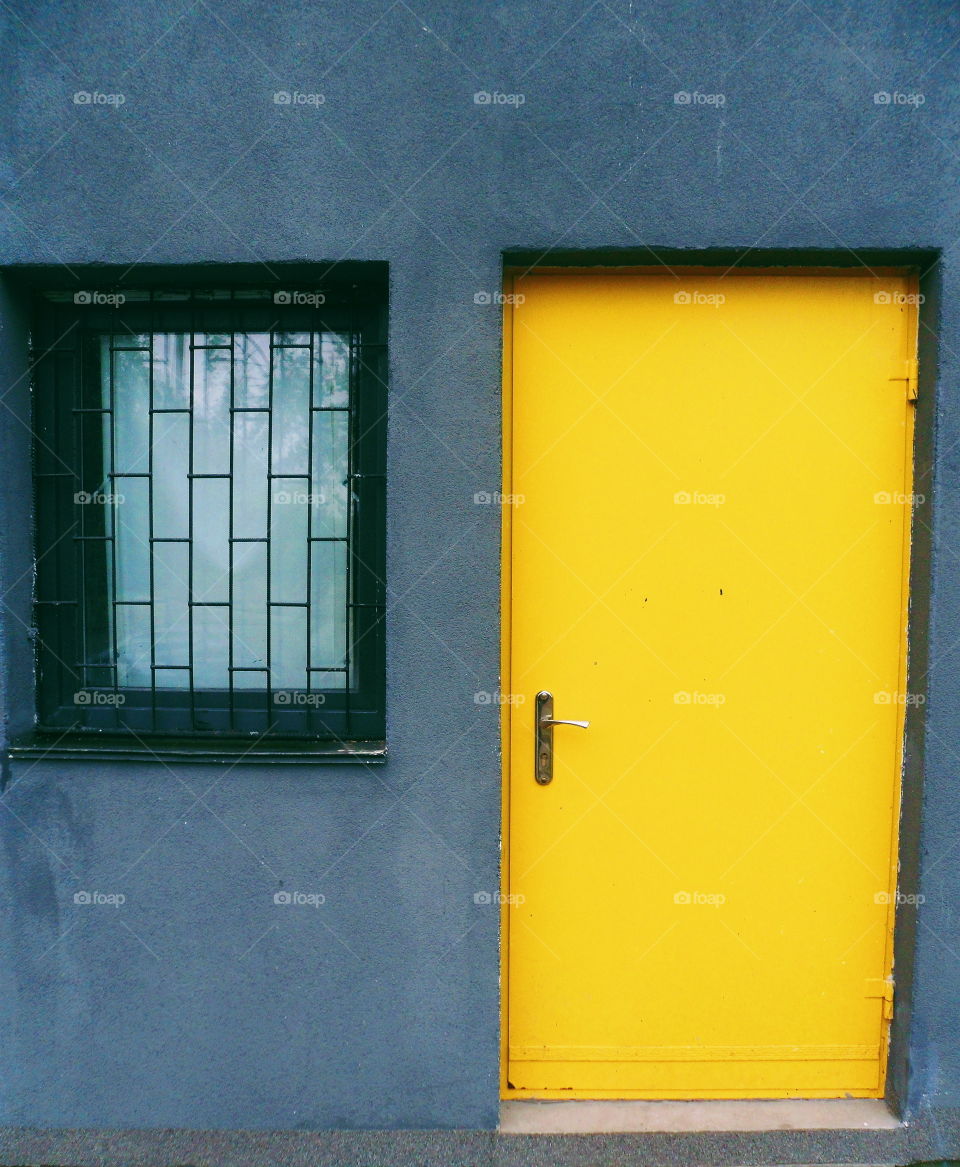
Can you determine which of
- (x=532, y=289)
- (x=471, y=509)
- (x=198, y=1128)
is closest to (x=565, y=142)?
(x=532, y=289)

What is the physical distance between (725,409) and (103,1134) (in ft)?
11.2

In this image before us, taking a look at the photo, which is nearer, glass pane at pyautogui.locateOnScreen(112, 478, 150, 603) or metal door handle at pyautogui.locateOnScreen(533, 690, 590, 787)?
metal door handle at pyautogui.locateOnScreen(533, 690, 590, 787)

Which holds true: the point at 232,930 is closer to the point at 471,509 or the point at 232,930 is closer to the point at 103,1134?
the point at 103,1134

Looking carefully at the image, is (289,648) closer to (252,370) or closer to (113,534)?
(113,534)

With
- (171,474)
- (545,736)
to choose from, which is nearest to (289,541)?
(171,474)

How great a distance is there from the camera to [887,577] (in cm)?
247

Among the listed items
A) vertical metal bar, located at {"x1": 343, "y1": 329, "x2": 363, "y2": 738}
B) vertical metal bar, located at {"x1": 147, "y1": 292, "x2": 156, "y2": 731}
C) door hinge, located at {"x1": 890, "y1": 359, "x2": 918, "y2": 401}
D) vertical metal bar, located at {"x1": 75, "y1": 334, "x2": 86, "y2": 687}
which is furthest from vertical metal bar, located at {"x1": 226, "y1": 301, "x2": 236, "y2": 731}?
door hinge, located at {"x1": 890, "y1": 359, "x2": 918, "y2": 401}

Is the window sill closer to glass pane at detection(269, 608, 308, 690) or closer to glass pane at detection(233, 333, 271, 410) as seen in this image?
glass pane at detection(269, 608, 308, 690)

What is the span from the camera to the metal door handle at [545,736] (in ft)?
8.04

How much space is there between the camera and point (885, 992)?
251cm

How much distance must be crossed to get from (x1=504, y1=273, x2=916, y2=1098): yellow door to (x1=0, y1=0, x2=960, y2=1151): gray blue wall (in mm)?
165

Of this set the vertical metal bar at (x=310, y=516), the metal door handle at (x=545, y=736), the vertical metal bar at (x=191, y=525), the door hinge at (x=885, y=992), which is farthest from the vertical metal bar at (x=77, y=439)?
the door hinge at (x=885, y=992)

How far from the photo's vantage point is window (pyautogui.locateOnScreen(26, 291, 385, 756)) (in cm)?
249

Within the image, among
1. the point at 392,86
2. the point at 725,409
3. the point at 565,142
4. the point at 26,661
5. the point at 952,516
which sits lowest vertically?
Result: the point at 26,661
